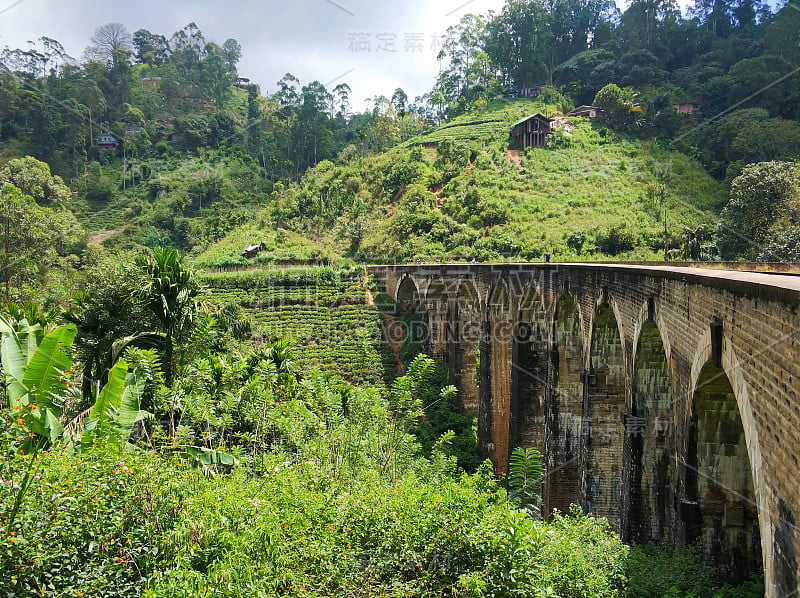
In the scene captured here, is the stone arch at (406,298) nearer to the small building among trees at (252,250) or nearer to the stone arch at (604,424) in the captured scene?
the small building among trees at (252,250)

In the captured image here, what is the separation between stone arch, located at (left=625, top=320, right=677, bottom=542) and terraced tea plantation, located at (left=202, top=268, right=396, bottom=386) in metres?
15.7

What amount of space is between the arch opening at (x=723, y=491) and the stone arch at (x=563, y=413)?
6.81m

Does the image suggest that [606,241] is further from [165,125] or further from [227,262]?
[165,125]

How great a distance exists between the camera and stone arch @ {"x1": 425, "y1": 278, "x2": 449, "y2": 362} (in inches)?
1022

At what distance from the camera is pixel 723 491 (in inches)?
288

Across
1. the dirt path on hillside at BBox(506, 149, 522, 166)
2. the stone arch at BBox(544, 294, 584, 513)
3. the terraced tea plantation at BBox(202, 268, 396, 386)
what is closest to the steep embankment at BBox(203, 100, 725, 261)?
the dirt path on hillside at BBox(506, 149, 522, 166)

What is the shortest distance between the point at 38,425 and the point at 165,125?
8094cm

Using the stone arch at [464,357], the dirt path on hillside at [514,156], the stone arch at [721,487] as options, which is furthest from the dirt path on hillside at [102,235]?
the stone arch at [721,487]

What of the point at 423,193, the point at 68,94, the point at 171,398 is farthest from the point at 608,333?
the point at 68,94

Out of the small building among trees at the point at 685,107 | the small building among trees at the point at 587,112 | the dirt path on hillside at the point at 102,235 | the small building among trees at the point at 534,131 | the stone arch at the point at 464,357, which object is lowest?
the stone arch at the point at 464,357

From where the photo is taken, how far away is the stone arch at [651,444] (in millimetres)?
9242

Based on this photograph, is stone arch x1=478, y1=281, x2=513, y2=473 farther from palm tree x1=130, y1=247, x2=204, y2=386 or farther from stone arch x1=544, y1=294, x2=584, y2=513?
palm tree x1=130, y1=247, x2=204, y2=386

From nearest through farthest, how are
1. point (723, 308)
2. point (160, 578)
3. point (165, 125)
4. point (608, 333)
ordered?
point (160, 578) < point (723, 308) < point (608, 333) < point (165, 125)

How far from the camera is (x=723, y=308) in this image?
5945 millimetres
